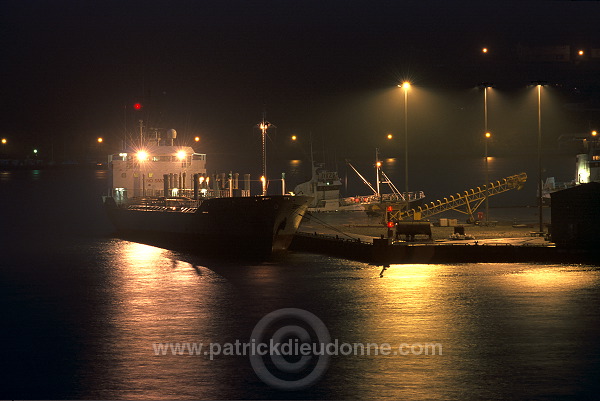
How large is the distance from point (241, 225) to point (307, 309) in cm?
1591

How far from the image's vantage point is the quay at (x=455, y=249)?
35406 millimetres

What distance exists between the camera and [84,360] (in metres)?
21.4

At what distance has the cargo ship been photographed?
4281 cm

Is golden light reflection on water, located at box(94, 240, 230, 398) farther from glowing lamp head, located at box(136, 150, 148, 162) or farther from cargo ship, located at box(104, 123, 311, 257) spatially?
glowing lamp head, located at box(136, 150, 148, 162)

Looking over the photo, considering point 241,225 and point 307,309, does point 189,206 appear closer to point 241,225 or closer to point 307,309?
point 241,225

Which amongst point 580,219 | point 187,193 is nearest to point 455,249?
point 580,219

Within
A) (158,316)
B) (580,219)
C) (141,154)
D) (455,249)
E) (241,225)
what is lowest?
(158,316)

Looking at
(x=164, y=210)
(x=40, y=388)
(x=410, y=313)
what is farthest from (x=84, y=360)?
(x=164, y=210)

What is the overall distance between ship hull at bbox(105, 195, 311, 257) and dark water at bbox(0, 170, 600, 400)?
1.80m

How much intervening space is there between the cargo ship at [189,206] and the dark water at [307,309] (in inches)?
82.7

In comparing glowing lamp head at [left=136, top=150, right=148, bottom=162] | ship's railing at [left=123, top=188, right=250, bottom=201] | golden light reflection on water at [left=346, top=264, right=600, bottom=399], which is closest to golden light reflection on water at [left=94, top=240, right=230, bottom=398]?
golden light reflection on water at [left=346, top=264, right=600, bottom=399]

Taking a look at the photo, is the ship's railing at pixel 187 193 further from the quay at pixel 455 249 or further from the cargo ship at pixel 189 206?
the quay at pixel 455 249

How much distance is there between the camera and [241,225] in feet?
142

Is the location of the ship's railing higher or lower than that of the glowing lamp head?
lower
